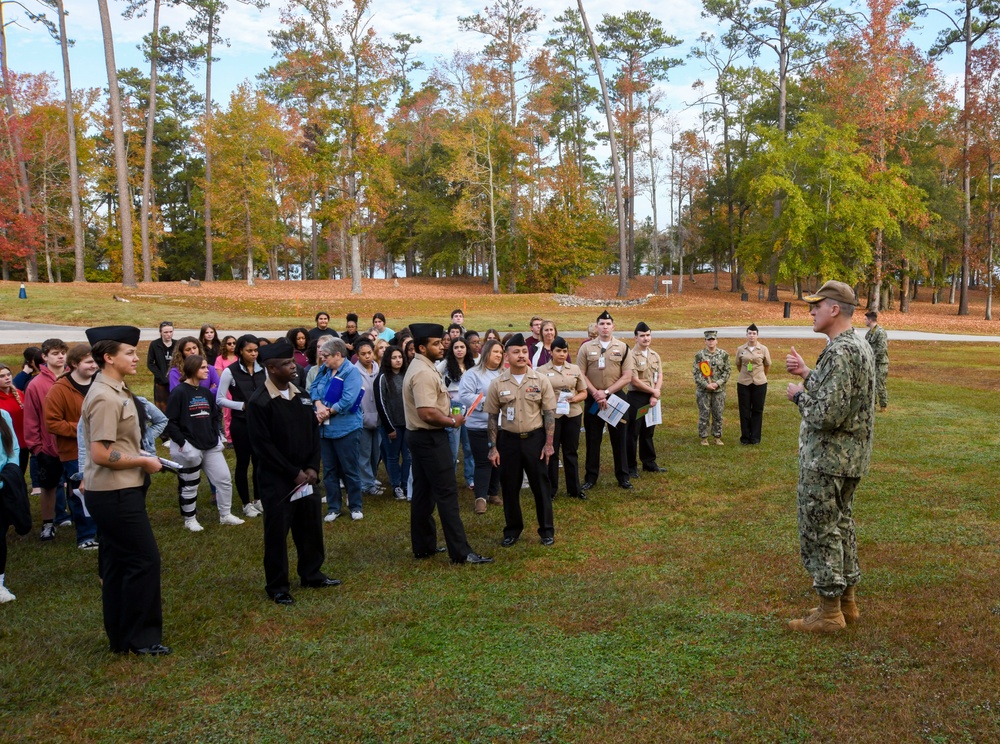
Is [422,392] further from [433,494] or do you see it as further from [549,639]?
[549,639]

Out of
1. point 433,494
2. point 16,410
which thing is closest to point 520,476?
point 433,494

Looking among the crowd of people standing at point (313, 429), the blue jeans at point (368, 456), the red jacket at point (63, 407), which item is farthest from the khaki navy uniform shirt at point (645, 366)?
the red jacket at point (63, 407)

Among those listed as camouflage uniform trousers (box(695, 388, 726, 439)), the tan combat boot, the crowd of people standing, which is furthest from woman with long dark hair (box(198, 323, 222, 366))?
the tan combat boot

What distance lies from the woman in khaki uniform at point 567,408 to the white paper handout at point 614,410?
1.14 ft

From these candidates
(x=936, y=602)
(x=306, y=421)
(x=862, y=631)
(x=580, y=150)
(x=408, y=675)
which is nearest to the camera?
(x=408, y=675)

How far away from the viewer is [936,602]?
5.14 meters

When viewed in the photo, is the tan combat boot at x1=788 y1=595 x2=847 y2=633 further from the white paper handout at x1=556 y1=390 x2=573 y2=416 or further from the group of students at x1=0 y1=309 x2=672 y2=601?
the white paper handout at x1=556 y1=390 x2=573 y2=416

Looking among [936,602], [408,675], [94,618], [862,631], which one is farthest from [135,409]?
[936,602]

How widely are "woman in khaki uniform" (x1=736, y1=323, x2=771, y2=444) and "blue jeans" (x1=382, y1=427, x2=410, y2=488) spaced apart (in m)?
5.50

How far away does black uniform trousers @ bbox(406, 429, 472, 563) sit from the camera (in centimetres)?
636

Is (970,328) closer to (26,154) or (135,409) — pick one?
(135,409)

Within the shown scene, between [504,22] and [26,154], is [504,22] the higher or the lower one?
the higher one

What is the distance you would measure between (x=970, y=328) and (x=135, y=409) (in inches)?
1505

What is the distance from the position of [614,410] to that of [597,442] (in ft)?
1.78
